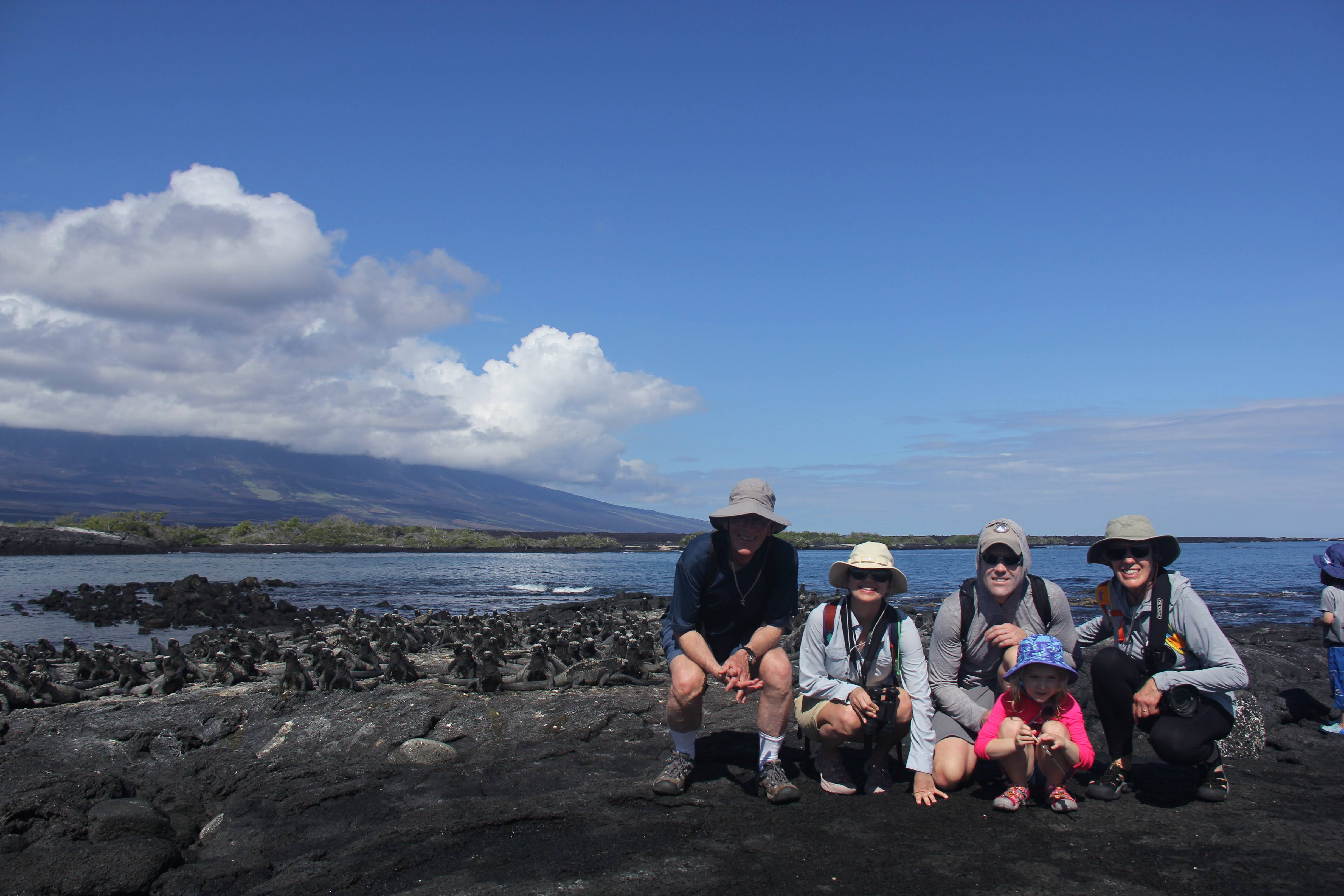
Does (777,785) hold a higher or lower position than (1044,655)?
lower

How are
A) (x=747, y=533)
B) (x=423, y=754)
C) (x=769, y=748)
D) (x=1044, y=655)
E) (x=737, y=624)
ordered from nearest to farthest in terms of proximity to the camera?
(x=1044, y=655), (x=769, y=748), (x=747, y=533), (x=737, y=624), (x=423, y=754)

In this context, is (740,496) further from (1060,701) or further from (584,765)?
(584,765)

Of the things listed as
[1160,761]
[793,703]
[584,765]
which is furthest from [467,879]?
[1160,761]

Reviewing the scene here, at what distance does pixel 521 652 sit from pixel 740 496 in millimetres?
9124

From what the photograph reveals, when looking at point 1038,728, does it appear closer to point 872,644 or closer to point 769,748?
point 872,644

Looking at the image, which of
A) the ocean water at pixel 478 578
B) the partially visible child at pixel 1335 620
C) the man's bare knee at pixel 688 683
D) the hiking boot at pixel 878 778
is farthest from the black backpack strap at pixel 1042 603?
the ocean water at pixel 478 578

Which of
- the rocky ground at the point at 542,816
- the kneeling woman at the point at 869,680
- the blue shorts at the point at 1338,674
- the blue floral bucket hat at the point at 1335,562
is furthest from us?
the blue floral bucket hat at the point at 1335,562

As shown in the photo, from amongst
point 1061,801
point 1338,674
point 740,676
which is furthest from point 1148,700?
point 1338,674

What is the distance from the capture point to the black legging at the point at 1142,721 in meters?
4.80

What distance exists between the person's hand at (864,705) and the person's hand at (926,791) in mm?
460

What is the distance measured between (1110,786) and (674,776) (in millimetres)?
2599

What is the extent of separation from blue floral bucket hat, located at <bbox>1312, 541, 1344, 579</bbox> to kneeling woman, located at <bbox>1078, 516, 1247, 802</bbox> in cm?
388

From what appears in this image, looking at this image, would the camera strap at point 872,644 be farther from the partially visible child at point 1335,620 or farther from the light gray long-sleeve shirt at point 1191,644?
the partially visible child at point 1335,620

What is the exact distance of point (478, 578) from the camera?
51.3 metres
